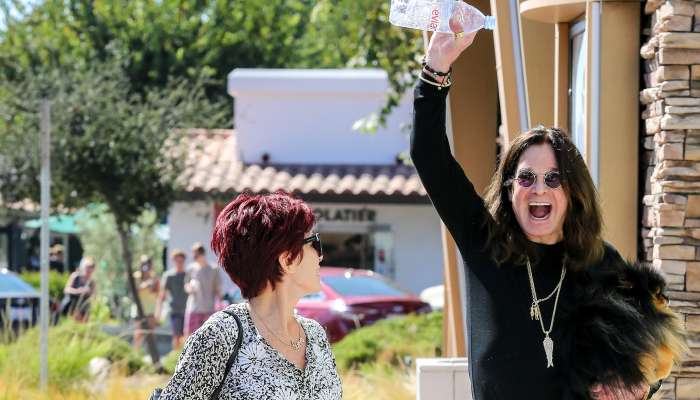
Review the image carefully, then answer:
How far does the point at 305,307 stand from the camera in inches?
632

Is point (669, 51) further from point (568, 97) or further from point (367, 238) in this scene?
point (367, 238)

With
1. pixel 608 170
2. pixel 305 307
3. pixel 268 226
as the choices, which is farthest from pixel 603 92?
pixel 305 307

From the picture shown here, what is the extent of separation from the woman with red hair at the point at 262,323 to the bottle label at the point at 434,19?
0.68 meters

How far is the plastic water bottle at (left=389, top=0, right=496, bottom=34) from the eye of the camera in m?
3.82

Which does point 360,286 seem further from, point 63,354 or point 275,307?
point 275,307

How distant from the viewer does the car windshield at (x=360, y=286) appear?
16.9 meters

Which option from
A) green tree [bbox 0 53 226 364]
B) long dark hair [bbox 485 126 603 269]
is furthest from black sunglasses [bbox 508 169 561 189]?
green tree [bbox 0 53 226 364]

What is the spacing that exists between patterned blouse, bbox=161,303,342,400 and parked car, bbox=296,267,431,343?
38.3 ft

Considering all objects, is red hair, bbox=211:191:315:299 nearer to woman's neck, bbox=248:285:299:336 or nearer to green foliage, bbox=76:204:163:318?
woman's neck, bbox=248:285:299:336

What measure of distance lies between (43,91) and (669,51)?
1348 centimetres

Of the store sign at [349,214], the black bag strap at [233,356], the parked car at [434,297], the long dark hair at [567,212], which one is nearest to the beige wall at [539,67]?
the long dark hair at [567,212]

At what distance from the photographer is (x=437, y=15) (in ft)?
13.1

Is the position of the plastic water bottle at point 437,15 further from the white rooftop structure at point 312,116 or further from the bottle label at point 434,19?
the white rooftop structure at point 312,116

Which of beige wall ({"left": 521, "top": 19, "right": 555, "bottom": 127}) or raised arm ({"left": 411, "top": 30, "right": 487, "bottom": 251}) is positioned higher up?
beige wall ({"left": 521, "top": 19, "right": 555, "bottom": 127})
